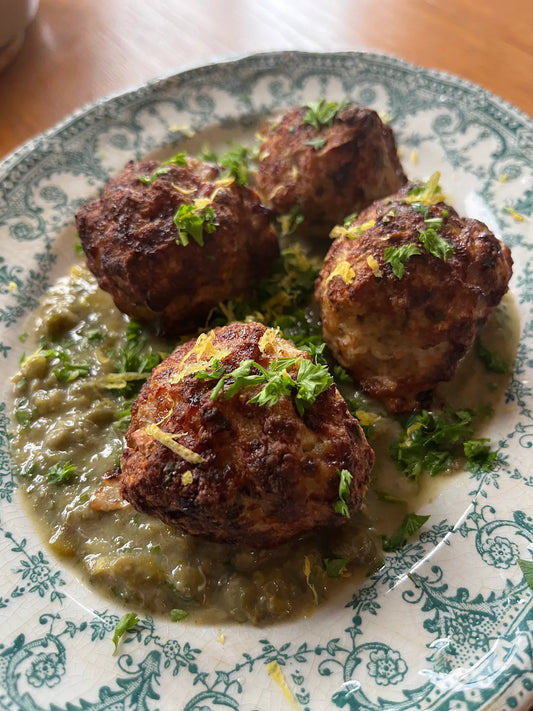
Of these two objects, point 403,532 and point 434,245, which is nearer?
point 403,532


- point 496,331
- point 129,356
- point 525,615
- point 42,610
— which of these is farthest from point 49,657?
point 496,331

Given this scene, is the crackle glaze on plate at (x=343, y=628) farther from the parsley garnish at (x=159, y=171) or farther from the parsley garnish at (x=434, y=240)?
the parsley garnish at (x=159, y=171)

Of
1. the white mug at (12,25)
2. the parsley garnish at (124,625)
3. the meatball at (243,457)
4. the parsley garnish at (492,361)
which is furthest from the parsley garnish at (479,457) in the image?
the white mug at (12,25)

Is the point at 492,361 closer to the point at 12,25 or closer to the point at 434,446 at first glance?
the point at 434,446

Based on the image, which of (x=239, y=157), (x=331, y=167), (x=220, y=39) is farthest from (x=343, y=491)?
(x=220, y=39)

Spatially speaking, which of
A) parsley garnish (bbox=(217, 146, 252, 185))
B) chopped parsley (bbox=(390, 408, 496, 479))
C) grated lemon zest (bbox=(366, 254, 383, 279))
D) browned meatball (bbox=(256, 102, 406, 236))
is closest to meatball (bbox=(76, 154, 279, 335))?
browned meatball (bbox=(256, 102, 406, 236))

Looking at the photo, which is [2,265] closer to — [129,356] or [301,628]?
[129,356]
